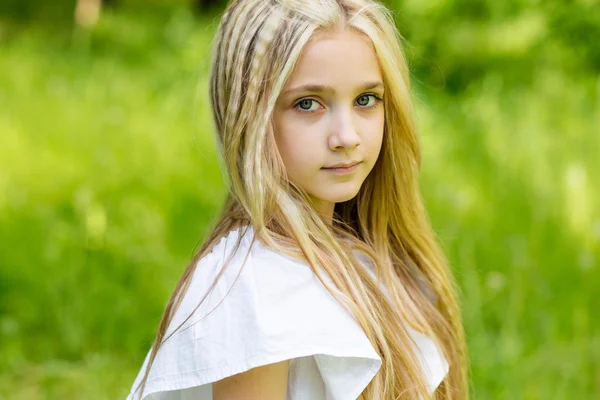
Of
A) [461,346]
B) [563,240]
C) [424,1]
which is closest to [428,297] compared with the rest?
[461,346]

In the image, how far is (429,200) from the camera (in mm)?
3691

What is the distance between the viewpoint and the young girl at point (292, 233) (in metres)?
1.44

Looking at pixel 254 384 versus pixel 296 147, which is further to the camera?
pixel 296 147

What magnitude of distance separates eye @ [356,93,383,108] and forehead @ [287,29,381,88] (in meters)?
0.06

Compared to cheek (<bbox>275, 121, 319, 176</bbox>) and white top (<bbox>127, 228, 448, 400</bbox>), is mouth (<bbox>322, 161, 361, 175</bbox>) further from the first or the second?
white top (<bbox>127, 228, 448, 400</bbox>)

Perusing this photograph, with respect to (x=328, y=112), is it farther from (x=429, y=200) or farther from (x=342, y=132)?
(x=429, y=200)

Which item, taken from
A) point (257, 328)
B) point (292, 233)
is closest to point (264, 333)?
point (257, 328)

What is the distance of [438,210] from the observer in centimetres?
362

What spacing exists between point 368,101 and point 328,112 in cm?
11

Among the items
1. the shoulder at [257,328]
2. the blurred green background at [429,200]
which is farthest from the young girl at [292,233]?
the blurred green background at [429,200]

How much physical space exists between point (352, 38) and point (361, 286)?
480mm

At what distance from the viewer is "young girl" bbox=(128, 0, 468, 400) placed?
1441 mm

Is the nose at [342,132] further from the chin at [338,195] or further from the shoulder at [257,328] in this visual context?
the shoulder at [257,328]

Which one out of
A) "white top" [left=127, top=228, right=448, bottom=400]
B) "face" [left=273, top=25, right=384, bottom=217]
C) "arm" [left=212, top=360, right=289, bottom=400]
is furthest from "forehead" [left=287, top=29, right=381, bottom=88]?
"arm" [left=212, top=360, right=289, bottom=400]
